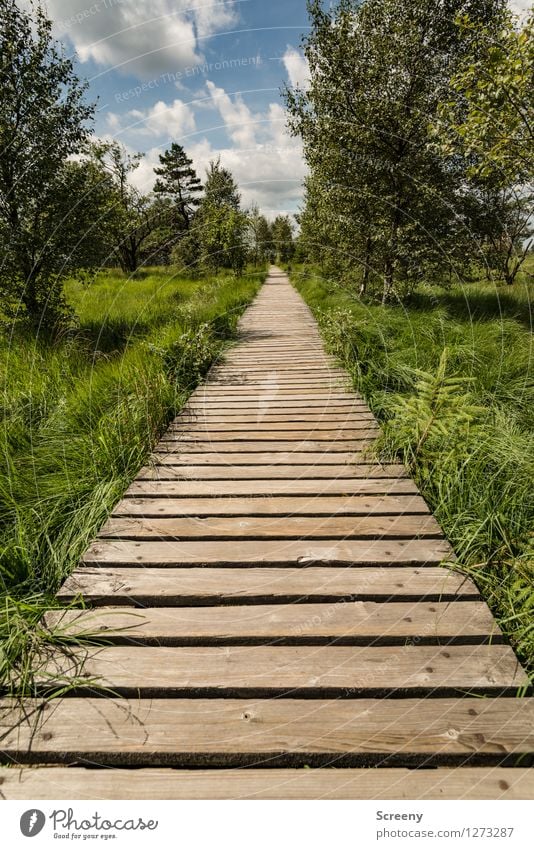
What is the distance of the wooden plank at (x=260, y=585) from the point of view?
6.09ft

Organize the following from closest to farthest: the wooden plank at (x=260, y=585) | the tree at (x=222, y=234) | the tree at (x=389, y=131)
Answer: the wooden plank at (x=260, y=585) < the tree at (x=389, y=131) < the tree at (x=222, y=234)

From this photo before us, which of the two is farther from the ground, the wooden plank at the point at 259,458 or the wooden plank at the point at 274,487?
the wooden plank at the point at 259,458

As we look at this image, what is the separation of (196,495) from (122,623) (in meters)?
1.04

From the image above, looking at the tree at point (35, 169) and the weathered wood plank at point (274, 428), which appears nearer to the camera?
the weathered wood plank at point (274, 428)

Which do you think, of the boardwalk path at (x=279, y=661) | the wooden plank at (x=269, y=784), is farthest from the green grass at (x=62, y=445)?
the wooden plank at (x=269, y=784)

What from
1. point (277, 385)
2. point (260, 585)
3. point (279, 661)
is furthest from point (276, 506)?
point (277, 385)

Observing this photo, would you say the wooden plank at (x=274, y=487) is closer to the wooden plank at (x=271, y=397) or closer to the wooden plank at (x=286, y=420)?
the wooden plank at (x=286, y=420)

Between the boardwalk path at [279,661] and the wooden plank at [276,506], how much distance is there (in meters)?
0.01

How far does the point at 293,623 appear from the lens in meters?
1.73

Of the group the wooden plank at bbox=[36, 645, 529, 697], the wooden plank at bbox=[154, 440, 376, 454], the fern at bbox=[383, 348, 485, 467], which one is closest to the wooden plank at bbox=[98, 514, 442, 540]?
the fern at bbox=[383, 348, 485, 467]
